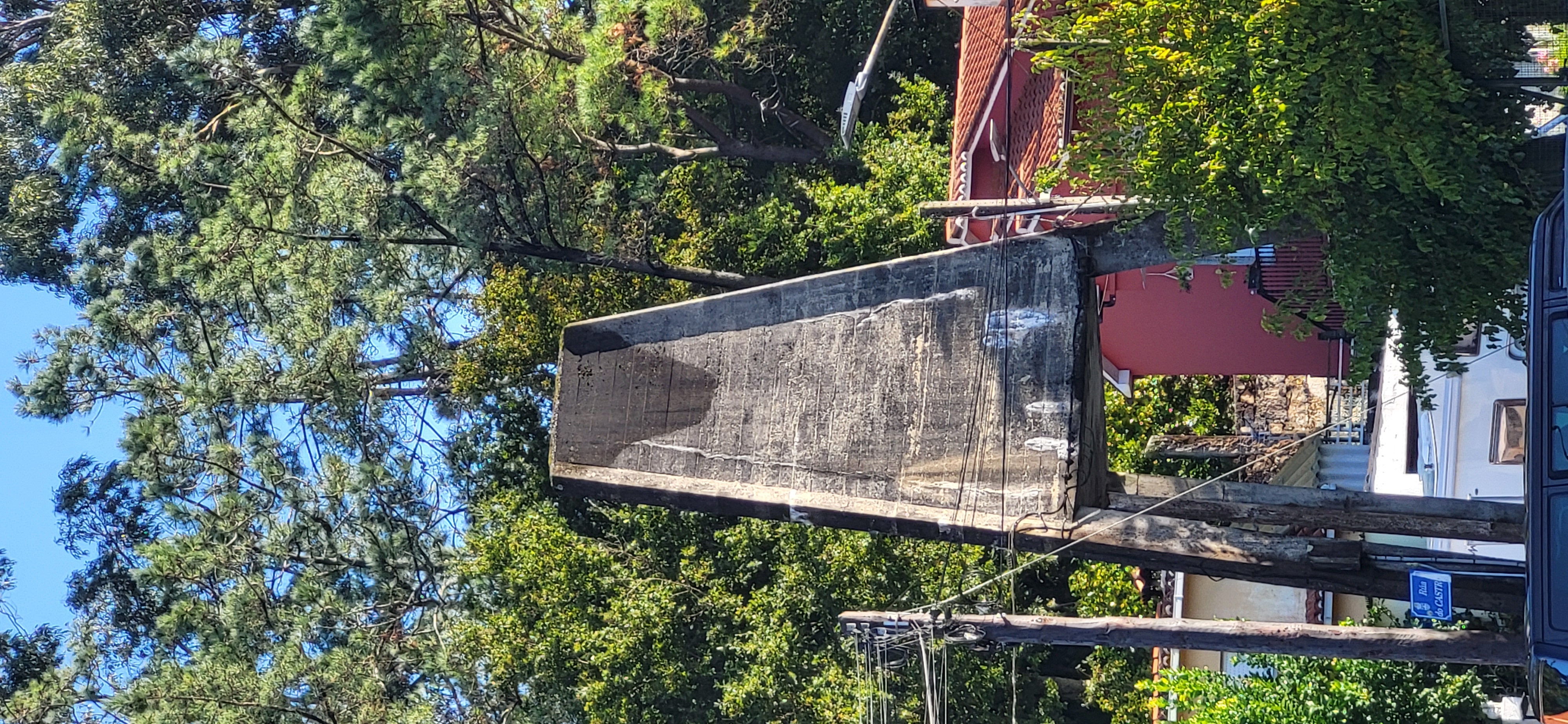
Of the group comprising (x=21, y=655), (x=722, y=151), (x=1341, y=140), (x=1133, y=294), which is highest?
(x=722, y=151)

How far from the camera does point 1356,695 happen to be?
12.6 m

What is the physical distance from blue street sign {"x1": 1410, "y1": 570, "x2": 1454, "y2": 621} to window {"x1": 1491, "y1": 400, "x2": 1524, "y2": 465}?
4625 mm

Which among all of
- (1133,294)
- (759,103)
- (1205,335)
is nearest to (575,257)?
(759,103)

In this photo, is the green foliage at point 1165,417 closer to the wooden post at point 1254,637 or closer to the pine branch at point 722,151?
the pine branch at point 722,151

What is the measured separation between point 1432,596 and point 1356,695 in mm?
4153

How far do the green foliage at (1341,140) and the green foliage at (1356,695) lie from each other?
414 cm

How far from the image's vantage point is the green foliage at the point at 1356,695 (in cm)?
1262

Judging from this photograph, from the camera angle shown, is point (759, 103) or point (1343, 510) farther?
point (759, 103)

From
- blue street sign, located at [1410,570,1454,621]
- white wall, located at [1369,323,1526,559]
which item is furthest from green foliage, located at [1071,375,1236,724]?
blue street sign, located at [1410,570,1454,621]

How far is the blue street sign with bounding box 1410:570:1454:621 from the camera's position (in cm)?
887

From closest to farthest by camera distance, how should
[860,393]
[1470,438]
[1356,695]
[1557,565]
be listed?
[1557,565] < [860,393] < [1356,695] < [1470,438]

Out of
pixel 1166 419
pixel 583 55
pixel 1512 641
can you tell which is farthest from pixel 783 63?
pixel 1512 641

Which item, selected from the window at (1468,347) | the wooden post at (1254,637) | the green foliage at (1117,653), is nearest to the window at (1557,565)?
the wooden post at (1254,637)

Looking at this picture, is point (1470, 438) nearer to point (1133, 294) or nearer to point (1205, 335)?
point (1205, 335)
